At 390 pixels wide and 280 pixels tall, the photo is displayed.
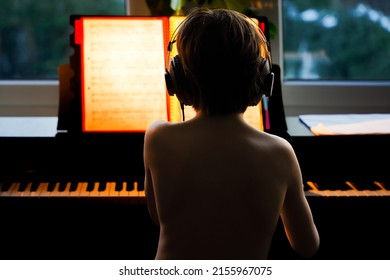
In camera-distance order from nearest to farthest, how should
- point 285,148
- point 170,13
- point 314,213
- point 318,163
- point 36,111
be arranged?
point 285,148, point 314,213, point 318,163, point 170,13, point 36,111

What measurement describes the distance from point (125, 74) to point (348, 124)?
79cm

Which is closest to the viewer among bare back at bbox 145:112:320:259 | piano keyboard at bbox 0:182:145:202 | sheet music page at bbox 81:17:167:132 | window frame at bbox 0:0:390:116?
bare back at bbox 145:112:320:259

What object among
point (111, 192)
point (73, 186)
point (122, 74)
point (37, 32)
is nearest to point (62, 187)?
point (73, 186)

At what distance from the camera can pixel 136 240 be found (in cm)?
199

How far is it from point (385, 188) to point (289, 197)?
79 cm

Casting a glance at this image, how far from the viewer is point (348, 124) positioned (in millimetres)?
2197

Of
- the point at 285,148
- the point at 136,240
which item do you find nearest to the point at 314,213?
the point at 136,240

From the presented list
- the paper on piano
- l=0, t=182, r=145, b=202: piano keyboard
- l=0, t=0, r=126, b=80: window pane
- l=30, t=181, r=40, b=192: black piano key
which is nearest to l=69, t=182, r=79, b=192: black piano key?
l=0, t=182, r=145, b=202: piano keyboard

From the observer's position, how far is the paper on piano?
81.4 inches

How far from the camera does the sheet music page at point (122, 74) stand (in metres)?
1.99

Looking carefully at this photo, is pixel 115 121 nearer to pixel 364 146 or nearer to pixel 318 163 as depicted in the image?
pixel 318 163

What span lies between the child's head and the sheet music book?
69cm

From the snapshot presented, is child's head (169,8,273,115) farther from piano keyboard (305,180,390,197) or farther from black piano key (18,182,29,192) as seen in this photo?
black piano key (18,182,29,192)

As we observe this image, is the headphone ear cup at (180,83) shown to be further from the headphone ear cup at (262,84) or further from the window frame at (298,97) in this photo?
the window frame at (298,97)
